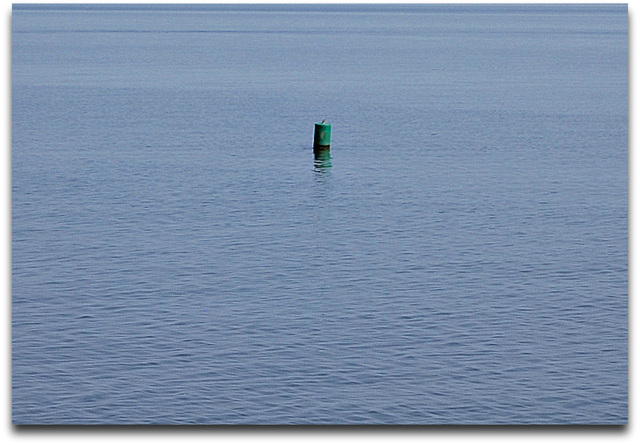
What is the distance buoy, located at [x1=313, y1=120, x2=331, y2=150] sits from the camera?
6775 centimetres

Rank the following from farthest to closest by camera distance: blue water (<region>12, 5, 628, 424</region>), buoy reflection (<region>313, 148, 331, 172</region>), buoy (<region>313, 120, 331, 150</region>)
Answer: buoy (<region>313, 120, 331, 150</region>) → buoy reflection (<region>313, 148, 331, 172</region>) → blue water (<region>12, 5, 628, 424</region>)

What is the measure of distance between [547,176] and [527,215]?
1052 centimetres

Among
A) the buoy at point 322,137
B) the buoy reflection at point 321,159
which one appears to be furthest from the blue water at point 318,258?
the buoy at point 322,137

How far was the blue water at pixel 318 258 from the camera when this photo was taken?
27.8 meters

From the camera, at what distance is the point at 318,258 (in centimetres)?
4247

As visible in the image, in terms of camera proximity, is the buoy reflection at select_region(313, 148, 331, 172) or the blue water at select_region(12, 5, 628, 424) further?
the buoy reflection at select_region(313, 148, 331, 172)

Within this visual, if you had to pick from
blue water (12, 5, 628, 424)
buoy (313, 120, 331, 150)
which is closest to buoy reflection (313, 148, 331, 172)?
buoy (313, 120, 331, 150)

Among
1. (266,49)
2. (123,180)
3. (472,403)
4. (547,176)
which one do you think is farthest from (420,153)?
(266,49)

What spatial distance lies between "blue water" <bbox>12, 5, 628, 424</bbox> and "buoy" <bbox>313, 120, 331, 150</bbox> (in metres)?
1.08

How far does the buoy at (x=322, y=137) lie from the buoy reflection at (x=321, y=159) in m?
0.18

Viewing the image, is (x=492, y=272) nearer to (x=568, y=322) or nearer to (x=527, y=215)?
(x=568, y=322)

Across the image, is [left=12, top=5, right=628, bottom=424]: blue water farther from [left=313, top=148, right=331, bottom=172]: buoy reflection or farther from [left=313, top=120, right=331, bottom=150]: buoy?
[left=313, top=120, right=331, bottom=150]: buoy

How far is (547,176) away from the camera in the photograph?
196ft

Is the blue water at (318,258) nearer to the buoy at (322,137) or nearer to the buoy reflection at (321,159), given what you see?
the buoy reflection at (321,159)
